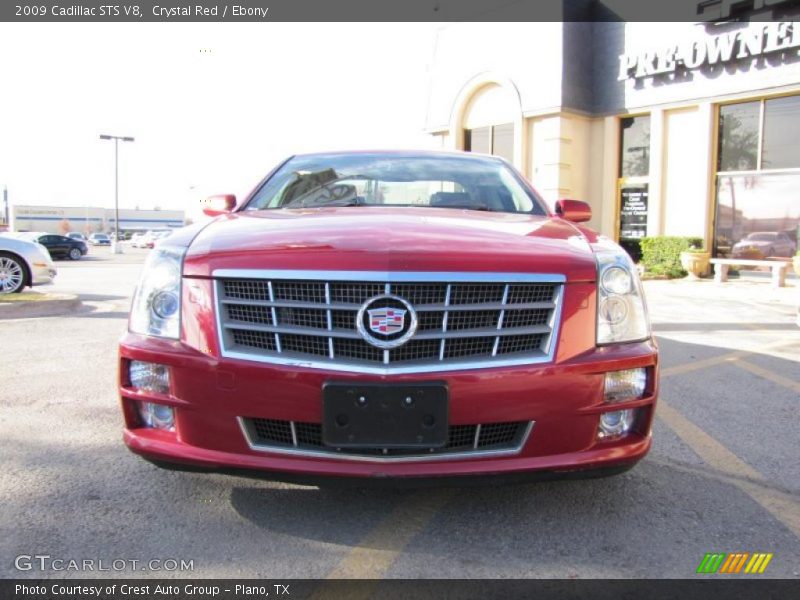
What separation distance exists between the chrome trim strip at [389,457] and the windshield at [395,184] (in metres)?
1.51

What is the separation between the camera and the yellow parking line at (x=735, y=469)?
265 cm

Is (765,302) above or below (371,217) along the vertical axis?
below

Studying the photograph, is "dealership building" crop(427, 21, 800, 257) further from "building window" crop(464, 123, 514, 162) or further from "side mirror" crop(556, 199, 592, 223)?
"side mirror" crop(556, 199, 592, 223)

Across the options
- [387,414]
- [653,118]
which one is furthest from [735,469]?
[653,118]

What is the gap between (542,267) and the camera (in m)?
2.35

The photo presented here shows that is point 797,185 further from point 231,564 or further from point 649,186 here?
point 231,564

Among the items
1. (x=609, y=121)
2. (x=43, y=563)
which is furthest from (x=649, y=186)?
(x=43, y=563)

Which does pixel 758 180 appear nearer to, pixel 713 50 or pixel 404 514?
pixel 713 50

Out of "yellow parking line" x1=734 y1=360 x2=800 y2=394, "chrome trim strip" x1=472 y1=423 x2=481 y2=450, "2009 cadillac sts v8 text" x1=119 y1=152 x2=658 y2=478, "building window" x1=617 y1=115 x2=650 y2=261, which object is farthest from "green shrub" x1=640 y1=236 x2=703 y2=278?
"chrome trim strip" x1=472 y1=423 x2=481 y2=450

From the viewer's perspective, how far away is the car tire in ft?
31.2

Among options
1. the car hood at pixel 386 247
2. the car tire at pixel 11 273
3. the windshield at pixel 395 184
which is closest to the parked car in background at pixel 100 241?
the car tire at pixel 11 273

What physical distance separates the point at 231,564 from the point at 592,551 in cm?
125

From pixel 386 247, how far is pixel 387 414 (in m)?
0.58

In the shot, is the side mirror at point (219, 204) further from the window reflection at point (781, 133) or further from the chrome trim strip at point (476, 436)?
the window reflection at point (781, 133)
